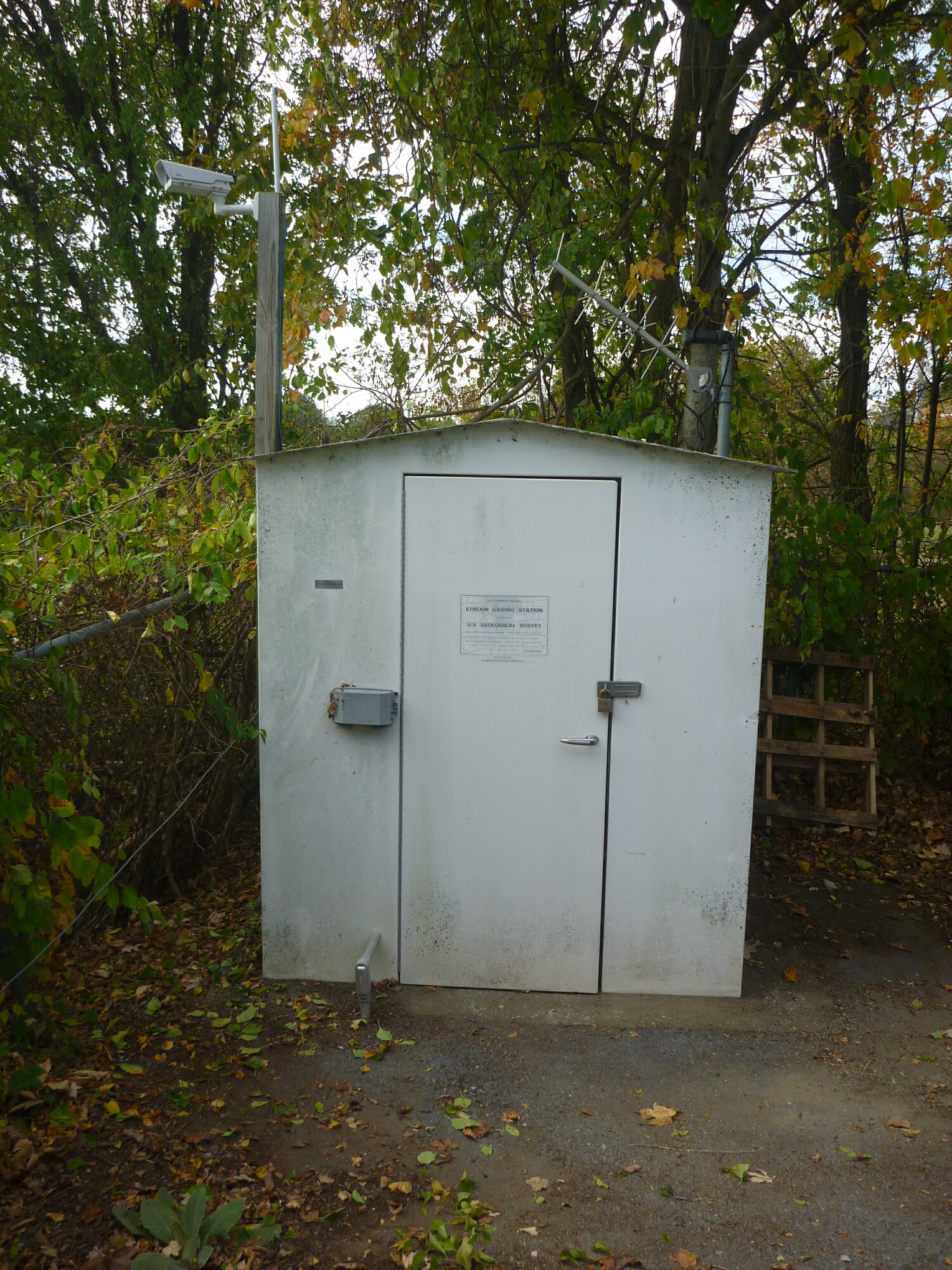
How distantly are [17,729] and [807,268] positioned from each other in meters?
7.84

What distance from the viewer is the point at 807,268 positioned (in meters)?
8.13

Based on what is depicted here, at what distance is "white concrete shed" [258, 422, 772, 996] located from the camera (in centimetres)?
407

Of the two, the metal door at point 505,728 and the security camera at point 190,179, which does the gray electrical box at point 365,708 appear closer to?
the metal door at point 505,728

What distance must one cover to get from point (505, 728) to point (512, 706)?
11cm

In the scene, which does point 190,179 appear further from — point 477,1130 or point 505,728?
point 477,1130

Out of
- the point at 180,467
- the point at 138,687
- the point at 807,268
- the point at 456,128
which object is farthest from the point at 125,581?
the point at 807,268

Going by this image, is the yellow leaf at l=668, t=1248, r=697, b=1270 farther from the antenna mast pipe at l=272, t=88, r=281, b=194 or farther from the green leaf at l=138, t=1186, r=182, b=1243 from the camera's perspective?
the antenna mast pipe at l=272, t=88, r=281, b=194

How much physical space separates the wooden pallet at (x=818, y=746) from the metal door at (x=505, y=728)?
2957mm

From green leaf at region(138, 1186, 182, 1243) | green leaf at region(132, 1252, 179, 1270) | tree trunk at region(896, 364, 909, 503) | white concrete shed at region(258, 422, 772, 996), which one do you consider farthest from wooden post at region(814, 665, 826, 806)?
green leaf at region(132, 1252, 179, 1270)

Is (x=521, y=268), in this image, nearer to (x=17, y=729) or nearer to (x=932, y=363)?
(x=932, y=363)

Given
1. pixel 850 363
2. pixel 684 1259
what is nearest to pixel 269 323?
pixel 684 1259

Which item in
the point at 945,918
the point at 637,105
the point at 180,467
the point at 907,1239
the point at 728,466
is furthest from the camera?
the point at 637,105

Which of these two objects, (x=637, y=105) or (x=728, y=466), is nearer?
(x=728, y=466)

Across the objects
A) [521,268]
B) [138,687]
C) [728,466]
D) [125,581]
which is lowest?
[138,687]
